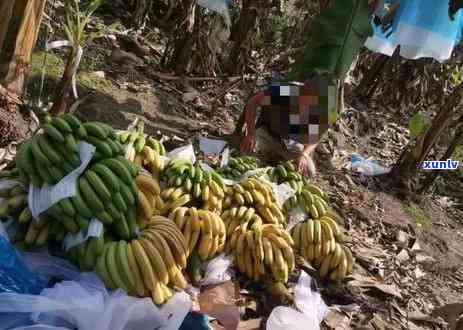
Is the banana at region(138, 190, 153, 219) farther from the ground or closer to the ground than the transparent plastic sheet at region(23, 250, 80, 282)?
farther from the ground

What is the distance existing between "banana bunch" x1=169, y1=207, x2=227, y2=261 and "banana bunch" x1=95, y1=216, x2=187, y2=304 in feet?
0.52

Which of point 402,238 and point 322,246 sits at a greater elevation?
point 322,246

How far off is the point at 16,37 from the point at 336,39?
246cm

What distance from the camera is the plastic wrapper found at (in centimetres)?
202

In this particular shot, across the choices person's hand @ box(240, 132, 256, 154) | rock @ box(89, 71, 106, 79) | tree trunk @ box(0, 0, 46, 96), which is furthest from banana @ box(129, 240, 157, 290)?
rock @ box(89, 71, 106, 79)

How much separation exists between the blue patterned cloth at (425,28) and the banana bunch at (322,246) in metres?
2.29

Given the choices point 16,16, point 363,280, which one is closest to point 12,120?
point 16,16

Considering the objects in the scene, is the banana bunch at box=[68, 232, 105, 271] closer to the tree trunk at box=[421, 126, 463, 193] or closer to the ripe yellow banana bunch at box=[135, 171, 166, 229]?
the ripe yellow banana bunch at box=[135, 171, 166, 229]

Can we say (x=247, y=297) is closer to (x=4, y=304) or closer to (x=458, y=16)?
(x=4, y=304)

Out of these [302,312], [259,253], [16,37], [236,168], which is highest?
[16,37]

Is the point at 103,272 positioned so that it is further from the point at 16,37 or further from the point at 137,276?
the point at 16,37

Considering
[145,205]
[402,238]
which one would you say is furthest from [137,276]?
[402,238]

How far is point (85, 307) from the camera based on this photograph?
2.05 meters

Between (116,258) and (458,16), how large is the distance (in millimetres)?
3968
